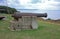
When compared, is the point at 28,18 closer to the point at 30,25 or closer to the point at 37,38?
the point at 30,25

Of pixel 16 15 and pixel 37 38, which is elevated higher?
pixel 16 15

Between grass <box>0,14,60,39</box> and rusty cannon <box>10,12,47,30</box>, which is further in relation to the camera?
rusty cannon <box>10,12,47,30</box>

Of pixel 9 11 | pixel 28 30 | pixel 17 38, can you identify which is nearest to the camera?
pixel 17 38

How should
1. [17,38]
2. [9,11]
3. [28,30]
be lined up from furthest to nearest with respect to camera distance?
1. [9,11]
2. [28,30]
3. [17,38]

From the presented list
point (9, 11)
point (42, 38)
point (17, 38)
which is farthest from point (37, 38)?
point (9, 11)

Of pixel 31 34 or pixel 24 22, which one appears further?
pixel 24 22

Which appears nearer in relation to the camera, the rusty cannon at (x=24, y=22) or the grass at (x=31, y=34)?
the grass at (x=31, y=34)

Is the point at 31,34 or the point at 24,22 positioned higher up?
the point at 24,22

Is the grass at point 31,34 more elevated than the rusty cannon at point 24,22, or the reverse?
the rusty cannon at point 24,22

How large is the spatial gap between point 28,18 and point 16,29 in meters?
0.84

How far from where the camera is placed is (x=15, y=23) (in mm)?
9422

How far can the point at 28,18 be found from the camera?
31.1ft

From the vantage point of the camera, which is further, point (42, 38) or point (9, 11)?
point (9, 11)

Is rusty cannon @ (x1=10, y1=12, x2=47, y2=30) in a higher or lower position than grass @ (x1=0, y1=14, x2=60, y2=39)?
higher
